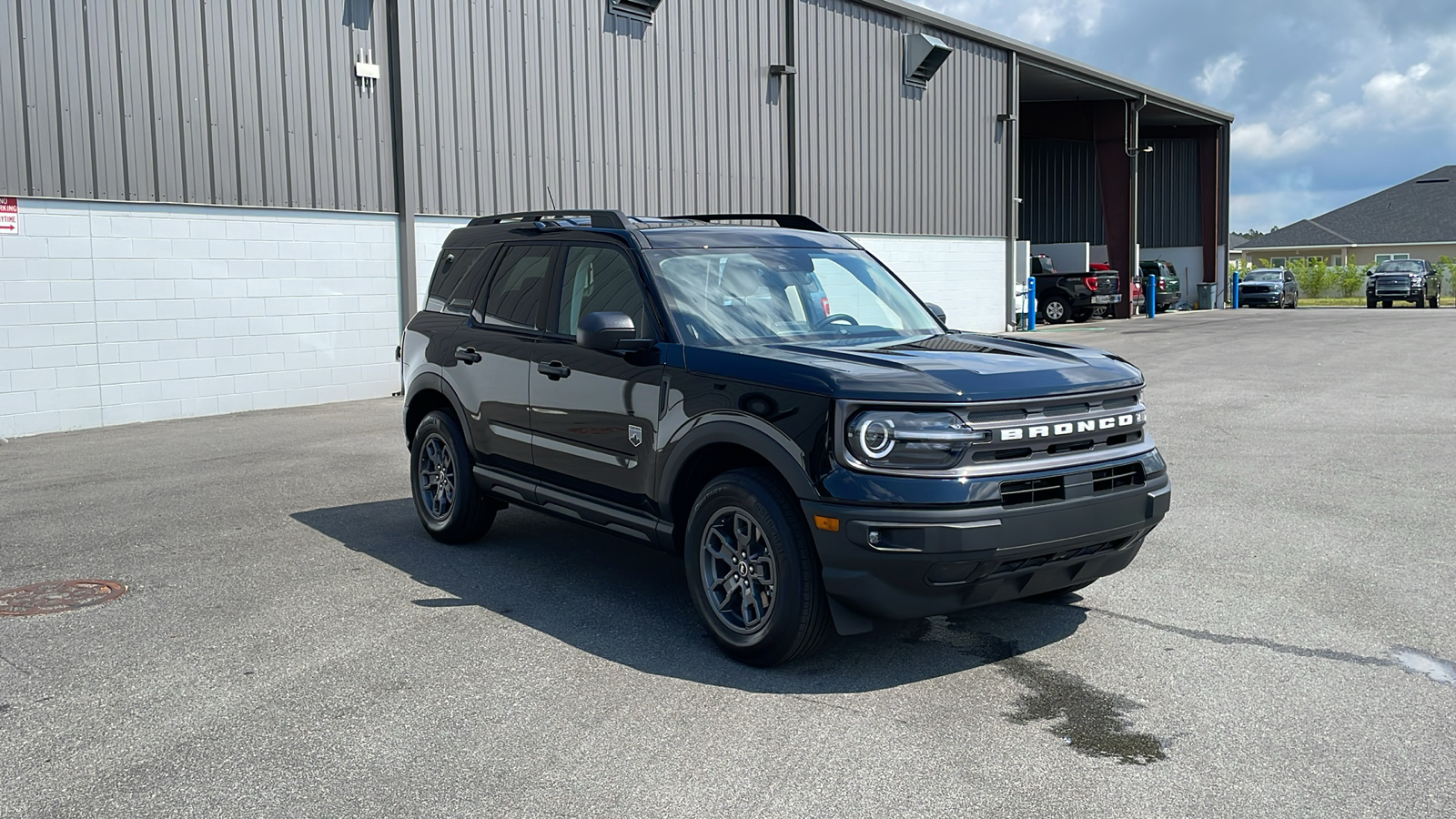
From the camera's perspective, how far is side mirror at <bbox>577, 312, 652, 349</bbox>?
5.52 metres

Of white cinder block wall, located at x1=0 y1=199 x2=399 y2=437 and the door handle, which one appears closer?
the door handle

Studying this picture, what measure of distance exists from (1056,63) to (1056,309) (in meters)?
6.64

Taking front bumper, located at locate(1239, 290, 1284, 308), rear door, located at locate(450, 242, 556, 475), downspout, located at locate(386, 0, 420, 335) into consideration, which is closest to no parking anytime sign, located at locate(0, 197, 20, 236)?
downspout, located at locate(386, 0, 420, 335)

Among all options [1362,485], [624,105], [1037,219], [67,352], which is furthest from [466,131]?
[1037,219]

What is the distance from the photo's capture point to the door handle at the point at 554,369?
20.3 ft

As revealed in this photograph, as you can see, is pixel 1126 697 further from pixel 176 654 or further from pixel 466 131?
pixel 466 131

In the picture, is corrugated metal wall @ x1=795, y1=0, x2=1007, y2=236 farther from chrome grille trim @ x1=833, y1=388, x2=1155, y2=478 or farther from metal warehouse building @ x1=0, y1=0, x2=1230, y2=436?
chrome grille trim @ x1=833, y1=388, x2=1155, y2=478

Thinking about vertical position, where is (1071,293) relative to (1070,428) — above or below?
→ above

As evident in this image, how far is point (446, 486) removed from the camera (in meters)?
7.39

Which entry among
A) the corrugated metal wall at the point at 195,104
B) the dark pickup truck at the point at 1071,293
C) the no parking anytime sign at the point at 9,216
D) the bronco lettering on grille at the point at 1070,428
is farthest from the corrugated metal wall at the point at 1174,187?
the bronco lettering on grille at the point at 1070,428

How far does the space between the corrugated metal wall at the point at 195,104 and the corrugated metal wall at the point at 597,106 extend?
3.39ft

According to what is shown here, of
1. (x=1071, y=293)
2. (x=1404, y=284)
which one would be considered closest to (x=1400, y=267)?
(x=1404, y=284)

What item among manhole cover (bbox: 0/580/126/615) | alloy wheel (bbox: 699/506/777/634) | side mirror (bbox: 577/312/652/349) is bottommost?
manhole cover (bbox: 0/580/126/615)

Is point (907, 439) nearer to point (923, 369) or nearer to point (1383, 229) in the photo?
point (923, 369)
